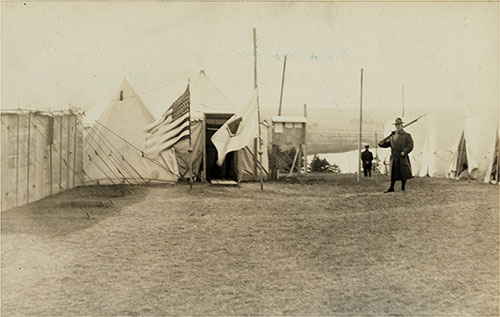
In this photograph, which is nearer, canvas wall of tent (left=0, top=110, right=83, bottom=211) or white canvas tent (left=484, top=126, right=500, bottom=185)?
canvas wall of tent (left=0, top=110, right=83, bottom=211)

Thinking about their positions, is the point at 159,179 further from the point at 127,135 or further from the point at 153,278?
the point at 153,278

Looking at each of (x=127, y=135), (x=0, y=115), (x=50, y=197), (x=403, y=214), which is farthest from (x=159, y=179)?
(x=403, y=214)

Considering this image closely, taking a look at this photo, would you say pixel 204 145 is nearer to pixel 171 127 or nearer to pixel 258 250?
pixel 171 127

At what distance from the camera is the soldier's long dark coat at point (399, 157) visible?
2.76 m

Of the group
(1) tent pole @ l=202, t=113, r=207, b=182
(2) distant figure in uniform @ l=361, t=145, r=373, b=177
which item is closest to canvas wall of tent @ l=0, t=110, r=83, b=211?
(1) tent pole @ l=202, t=113, r=207, b=182

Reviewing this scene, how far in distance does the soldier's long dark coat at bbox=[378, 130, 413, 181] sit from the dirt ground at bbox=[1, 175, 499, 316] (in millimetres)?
79

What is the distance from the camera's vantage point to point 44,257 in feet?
8.04

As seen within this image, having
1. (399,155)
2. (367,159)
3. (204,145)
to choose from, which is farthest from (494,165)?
(204,145)

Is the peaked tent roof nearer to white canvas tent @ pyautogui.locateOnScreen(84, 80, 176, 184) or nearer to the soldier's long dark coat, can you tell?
white canvas tent @ pyautogui.locateOnScreen(84, 80, 176, 184)

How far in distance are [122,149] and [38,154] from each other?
0.48m

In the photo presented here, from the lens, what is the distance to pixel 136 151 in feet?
9.22

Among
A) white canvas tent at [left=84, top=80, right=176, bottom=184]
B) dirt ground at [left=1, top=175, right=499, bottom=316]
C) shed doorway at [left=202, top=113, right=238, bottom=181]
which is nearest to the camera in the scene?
dirt ground at [left=1, top=175, right=499, bottom=316]

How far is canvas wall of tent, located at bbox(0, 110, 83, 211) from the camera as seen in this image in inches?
95.3

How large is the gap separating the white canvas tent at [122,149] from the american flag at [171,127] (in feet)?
0.18
